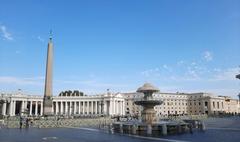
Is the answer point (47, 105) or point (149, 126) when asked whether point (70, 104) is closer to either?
point (47, 105)

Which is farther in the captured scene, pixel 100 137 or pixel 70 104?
pixel 70 104

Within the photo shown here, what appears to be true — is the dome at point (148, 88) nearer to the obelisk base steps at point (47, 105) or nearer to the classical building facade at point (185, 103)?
the obelisk base steps at point (47, 105)

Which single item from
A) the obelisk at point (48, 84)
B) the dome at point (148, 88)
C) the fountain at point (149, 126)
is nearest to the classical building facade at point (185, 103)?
the obelisk at point (48, 84)

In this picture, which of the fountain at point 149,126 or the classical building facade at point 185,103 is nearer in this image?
the fountain at point 149,126

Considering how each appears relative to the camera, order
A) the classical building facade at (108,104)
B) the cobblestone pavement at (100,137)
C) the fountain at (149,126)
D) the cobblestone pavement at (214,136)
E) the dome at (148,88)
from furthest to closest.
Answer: the classical building facade at (108,104)
the dome at (148,88)
the fountain at (149,126)
the cobblestone pavement at (214,136)
the cobblestone pavement at (100,137)

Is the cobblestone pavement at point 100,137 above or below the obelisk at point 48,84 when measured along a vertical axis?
below

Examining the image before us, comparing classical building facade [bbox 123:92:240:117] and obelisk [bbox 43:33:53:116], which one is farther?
classical building facade [bbox 123:92:240:117]

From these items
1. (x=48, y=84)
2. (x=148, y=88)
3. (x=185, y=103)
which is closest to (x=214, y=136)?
(x=148, y=88)

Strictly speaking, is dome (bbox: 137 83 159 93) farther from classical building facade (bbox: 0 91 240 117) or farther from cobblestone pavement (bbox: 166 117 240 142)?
classical building facade (bbox: 0 91 240 117)

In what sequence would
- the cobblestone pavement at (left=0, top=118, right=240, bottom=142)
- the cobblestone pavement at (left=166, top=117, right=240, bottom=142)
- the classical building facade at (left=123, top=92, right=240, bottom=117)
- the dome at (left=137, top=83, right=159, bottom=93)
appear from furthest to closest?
the classical building facade at (left=123, top=92, right=240, bottom=117) → the dome at (left=137, top=83, right=159, bottom=93) → the cobblestone pavement at (left=166, top=117, right=240, bottom=142) → the cobblestone pavement at (left=0, top=118, right=240, bottom=142)

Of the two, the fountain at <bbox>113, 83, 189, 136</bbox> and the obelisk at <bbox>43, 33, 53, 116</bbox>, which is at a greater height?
the obelisk at <bbox>43, 33, 53, 116</bbox>

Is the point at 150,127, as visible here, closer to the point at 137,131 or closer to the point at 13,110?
the point at 137,131

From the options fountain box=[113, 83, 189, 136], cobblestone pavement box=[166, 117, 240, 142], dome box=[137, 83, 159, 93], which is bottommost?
cobblestone pavement box=[166, 117, 240, 142]

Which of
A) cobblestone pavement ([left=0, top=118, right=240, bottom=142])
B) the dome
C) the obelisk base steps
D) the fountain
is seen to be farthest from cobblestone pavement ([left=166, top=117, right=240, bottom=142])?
the obelisk base steps
